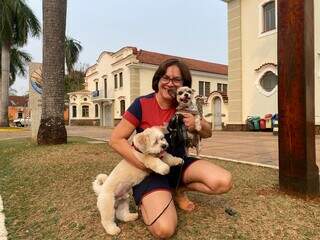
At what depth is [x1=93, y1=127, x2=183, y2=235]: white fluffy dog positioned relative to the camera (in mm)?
3391

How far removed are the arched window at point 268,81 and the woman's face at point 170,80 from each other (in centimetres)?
1831

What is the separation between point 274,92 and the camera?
20953mm

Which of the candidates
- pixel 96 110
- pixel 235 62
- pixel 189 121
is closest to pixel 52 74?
pixel 189 121

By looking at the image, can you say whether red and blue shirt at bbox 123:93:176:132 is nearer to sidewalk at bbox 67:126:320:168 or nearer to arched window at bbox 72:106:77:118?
sidewalk at bbox 67:126:320:168

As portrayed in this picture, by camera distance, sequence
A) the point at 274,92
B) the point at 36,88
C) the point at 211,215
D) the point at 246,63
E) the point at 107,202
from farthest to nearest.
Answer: the point at 246,63
the point at 274,92
the point at 36,88
the point at 211,215
the point at 107,202

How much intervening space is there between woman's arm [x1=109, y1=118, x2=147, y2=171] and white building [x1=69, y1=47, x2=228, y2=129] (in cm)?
2499

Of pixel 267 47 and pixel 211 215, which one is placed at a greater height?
pixel 267 47

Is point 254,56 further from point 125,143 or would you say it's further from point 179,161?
point 125,143

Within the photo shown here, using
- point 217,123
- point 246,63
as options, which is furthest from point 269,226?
point 217,123

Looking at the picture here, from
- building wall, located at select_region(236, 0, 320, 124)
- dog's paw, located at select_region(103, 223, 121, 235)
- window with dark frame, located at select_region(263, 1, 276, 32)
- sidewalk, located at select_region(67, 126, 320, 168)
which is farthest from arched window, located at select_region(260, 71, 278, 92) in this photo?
dog's paw, located at select_region(103, 223, 121, 235)

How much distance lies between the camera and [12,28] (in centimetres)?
2928

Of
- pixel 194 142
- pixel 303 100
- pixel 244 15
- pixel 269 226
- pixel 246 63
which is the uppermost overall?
pixel 244 15

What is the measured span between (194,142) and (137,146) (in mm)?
879

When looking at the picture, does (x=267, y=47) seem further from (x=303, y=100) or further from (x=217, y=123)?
(x=303, y=100)
